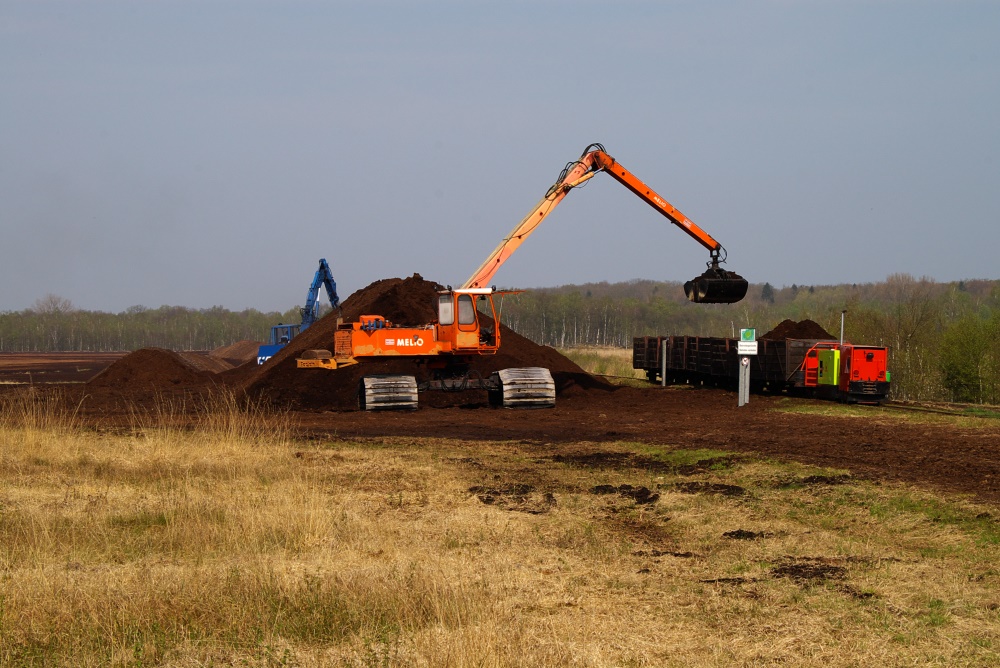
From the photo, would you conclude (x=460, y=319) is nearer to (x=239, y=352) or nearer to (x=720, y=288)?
(x=720, y=288)

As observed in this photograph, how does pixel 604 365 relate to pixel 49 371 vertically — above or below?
above

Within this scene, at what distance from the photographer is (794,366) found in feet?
98.5

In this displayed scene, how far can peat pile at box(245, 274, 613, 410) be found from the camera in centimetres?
3203

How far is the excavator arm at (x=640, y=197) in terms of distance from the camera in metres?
29.9

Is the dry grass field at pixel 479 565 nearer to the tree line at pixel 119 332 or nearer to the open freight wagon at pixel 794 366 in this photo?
the open freight wagon at pixel 794 366

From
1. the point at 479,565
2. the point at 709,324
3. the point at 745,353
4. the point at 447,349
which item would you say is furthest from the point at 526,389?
the point at 709,324

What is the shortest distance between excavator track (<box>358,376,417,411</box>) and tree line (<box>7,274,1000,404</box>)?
3.47 metres

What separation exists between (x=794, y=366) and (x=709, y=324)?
83.2 m

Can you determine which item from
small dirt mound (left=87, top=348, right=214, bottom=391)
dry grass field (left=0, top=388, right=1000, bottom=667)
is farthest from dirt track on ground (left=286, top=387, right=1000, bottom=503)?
small dirt mound (left=87, top=348, right=214, bottom=391)

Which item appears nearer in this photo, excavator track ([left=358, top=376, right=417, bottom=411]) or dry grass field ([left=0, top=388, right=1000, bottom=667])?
dry grass field ([left=0, top=388, right=1000, bottom=667])

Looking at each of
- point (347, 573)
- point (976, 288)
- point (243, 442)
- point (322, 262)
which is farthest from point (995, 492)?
point (976, 288)

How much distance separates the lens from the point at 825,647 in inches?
284

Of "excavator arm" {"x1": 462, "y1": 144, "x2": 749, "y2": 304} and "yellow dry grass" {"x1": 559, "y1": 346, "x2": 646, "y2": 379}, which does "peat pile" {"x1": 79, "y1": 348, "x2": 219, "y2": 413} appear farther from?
"yellow dry grass" {"x1": 559, "y1": 346, "x2": 646, "y2": 379}

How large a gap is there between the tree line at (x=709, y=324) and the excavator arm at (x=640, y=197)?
1.64m
